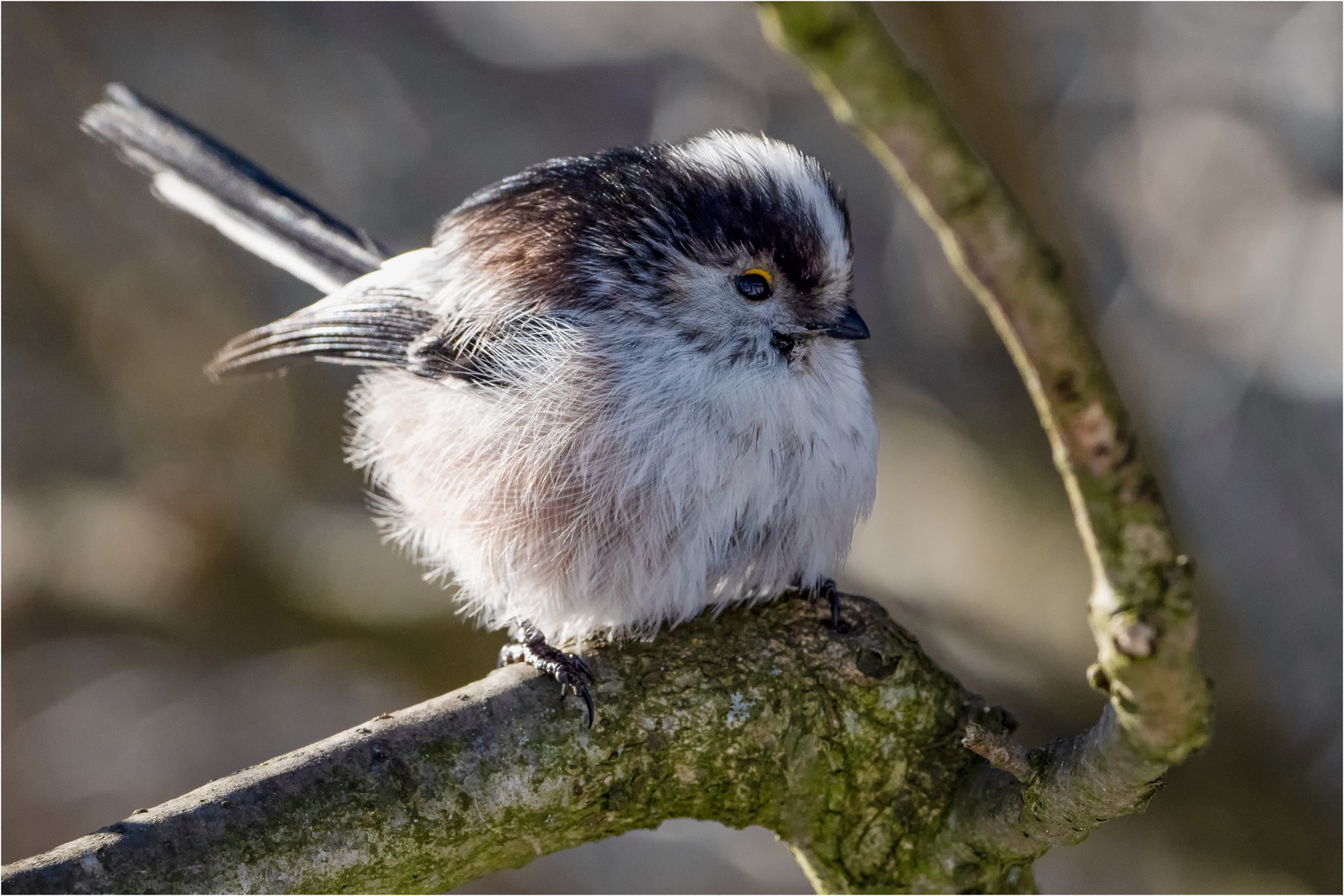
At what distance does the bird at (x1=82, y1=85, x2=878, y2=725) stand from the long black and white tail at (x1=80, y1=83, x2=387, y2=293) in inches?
32.3

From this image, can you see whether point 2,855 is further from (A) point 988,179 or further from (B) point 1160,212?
(B) point 1160,212

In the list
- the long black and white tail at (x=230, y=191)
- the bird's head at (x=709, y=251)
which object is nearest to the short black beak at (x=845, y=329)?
the bird's head at (x=709, y=251)

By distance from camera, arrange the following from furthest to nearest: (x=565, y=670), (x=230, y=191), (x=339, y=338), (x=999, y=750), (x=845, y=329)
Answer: (x=230, y=191) → (x=339, y=338) → (x=845, y=329) → (x=565, y=670) → (x=999, y=750)

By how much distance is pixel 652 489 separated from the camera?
245cm

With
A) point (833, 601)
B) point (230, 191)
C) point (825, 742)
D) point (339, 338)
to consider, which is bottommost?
point (825, 742)

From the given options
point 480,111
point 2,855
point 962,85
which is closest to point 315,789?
point 962,85

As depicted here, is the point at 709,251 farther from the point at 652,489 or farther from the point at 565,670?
the point at 565,670

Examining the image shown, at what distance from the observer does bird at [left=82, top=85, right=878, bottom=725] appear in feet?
8.07

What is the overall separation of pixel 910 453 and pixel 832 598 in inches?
115

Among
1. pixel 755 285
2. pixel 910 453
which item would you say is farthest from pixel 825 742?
pixel 910 453

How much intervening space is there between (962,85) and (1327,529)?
8.36 feet

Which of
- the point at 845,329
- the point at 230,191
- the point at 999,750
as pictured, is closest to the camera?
the point at 999,750

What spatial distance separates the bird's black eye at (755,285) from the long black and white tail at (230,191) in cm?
150

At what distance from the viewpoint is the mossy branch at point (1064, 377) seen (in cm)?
99
